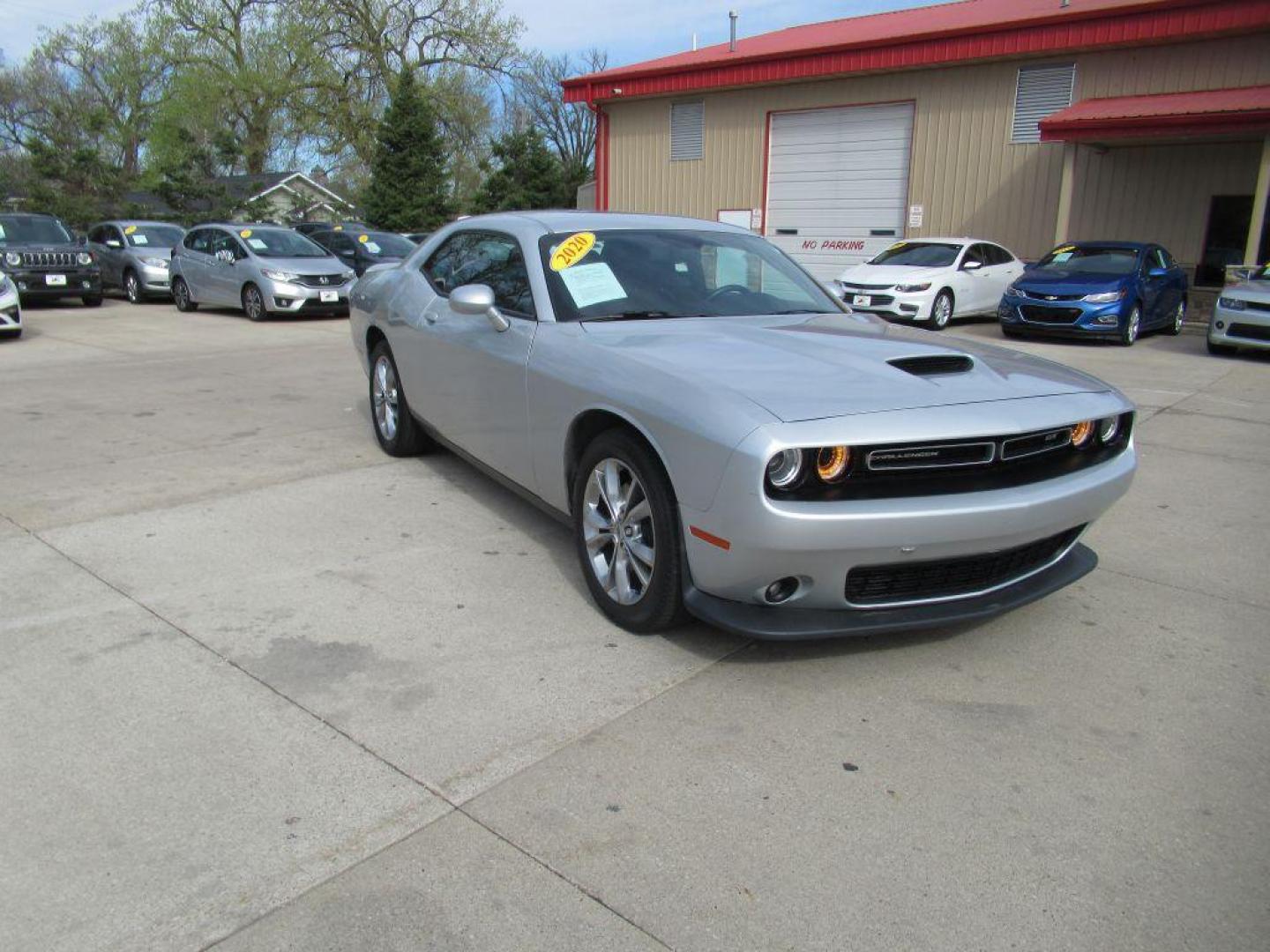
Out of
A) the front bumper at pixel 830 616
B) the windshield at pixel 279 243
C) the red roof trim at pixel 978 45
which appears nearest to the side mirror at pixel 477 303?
the front bumper at pixel 830 616

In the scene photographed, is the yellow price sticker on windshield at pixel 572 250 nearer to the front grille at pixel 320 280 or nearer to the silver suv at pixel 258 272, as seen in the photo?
the silver suv at pixel 258 272

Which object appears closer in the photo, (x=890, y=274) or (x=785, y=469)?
(x=785, y=469)

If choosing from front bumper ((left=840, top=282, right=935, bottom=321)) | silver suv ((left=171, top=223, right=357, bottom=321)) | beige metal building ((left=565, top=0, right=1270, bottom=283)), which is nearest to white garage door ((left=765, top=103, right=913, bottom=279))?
beige metal building ((left=565, top=0, right=1270, bottom=283))

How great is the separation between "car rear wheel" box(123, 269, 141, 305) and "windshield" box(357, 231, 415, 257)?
390 cm

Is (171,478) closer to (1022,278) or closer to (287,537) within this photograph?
(287,537)

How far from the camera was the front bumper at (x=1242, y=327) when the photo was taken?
1195 cm

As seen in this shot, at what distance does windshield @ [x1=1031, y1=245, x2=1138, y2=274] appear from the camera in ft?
45.7

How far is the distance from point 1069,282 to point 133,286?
15.4 m

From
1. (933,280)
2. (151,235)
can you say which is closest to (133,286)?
(151,235)

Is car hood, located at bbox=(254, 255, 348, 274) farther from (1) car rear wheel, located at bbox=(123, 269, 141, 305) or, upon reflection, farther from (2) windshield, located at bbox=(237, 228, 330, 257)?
(1) car rear wheel, located at bbox=(123, 269, 141, 305)

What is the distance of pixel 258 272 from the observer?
14.8 m

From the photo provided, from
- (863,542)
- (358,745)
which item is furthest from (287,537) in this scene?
(863,542)

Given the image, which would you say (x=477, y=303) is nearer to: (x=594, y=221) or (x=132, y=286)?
(x=594, y=221)

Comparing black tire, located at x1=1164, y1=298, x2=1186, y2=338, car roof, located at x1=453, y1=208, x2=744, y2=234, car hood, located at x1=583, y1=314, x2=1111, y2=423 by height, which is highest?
car roof, located at x1=453, y1=208, x2=744, y2=234
